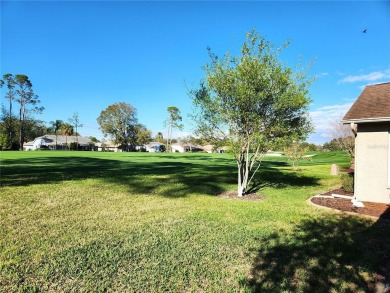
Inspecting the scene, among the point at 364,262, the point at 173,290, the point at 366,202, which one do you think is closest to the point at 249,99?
the point at 366,202

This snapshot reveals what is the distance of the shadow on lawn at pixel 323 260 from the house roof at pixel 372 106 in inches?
151

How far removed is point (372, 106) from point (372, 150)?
5.26ft

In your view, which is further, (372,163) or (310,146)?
(310,146)

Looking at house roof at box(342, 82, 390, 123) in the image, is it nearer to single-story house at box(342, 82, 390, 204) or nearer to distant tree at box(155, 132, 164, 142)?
single-story house at box(342, 82, 390, 204)

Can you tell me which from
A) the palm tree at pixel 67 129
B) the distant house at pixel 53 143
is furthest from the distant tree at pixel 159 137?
the palm tree at pixel 67 129

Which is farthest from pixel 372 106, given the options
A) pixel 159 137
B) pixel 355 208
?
pixel 159 137

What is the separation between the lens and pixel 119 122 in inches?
3423

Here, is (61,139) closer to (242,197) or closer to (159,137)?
(159,137)

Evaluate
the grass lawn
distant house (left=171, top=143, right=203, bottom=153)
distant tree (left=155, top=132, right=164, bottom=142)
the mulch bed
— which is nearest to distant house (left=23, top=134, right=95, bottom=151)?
distant house (left=171, top=143, right=203, bottom=153)

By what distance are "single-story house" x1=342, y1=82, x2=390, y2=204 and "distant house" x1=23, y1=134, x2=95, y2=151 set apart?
8824 cm

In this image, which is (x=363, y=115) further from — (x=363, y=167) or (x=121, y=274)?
(x=121, y=274)

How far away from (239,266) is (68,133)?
108410 millimetres

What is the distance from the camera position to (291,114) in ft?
33.3

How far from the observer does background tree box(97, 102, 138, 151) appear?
8625cm
